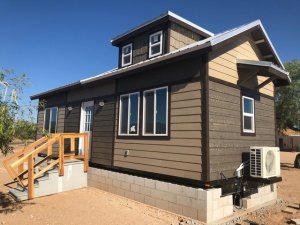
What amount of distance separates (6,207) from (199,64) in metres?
6.58

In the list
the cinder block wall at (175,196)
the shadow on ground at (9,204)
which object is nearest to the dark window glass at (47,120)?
the shadow on ground at (9,204)

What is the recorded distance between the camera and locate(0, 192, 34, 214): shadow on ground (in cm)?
725

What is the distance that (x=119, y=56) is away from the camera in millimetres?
12492

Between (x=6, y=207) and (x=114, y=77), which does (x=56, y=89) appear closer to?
(x=114, y=77)

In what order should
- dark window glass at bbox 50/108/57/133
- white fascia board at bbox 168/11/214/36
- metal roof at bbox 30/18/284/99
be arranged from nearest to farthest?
metal roof at bbox 30/18/284/99
white fascia board at bbox 168/11/214/36
dark window glass at bbox 50/108/57/133

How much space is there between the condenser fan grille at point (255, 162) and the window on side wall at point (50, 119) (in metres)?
9.63

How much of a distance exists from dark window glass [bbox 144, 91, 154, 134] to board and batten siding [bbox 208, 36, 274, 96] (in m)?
2.17

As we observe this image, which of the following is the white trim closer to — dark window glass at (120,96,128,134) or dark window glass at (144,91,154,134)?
dark window glass at (120,96,128,134)

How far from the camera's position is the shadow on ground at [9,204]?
23.8 ft

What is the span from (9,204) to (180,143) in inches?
207

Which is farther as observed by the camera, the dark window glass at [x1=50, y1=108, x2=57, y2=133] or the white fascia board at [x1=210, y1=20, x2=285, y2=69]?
the dark window glass at [x1=50, y1=108, x2=57, y2=133]

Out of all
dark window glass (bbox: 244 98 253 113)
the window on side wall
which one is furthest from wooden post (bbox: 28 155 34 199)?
dark window glass (bbox: 244 98 253 113)

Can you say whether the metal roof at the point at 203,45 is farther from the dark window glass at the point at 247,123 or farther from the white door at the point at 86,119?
the dark window glass at the point at 247,123

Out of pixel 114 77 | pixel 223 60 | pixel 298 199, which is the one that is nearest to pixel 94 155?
pixel 114 77
